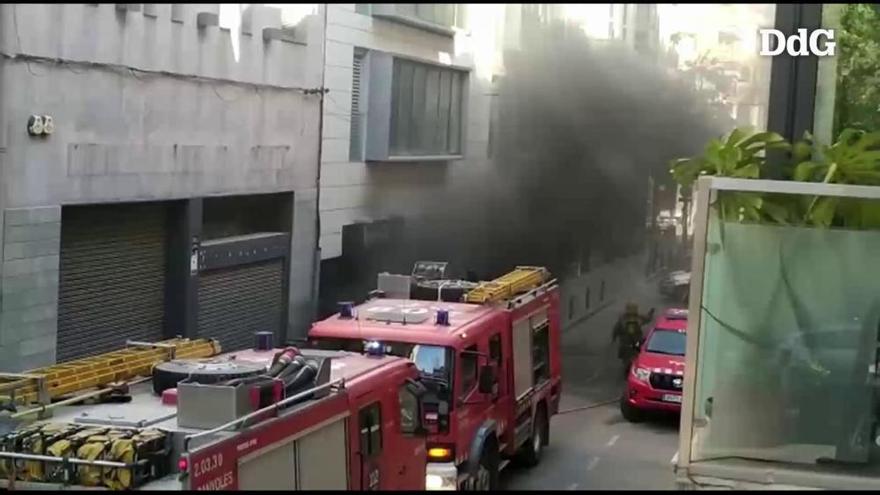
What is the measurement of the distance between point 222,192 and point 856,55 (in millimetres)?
6736

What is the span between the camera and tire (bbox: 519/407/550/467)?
9781mm

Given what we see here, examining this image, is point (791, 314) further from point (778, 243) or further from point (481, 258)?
point (481, 258)

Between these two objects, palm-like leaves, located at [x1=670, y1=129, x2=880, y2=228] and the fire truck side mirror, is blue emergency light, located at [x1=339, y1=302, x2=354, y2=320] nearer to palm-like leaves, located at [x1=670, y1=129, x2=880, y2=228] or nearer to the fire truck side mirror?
the fire truck side mirror

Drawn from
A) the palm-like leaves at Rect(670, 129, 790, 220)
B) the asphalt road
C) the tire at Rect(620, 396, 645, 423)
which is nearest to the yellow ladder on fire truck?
the asphalt road

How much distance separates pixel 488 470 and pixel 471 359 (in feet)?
2.58

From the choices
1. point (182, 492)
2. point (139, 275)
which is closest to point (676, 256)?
point (139, 275)

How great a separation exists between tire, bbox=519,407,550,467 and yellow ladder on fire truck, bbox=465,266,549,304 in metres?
1.01

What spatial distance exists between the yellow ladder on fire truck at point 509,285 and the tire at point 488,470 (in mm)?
1081

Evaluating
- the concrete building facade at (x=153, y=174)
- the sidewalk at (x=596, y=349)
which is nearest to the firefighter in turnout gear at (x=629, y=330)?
the sidewalk at (x=596, y=349)

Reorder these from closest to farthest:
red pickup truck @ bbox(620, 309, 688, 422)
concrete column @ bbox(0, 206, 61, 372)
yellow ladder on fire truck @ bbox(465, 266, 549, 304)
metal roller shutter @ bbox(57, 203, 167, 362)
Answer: concrete column @ bbox(0, 206, 61, 372) → yellow ladder on fire truck @ bbox(465, 266, 549, 304) → metal roller shutter @ bbox(57, 203, 167, 362) → red pickup truck @ bbox(620, 309, 688, 422)

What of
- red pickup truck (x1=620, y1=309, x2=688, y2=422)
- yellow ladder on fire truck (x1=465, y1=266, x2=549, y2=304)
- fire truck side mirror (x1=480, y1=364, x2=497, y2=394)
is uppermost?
yellow ladder on fire truck (x1=465, y1=266, x2=549, y2=304)

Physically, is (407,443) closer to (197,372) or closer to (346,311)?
(197,372)

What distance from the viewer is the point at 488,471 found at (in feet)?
27.8

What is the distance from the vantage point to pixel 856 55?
211 inches
